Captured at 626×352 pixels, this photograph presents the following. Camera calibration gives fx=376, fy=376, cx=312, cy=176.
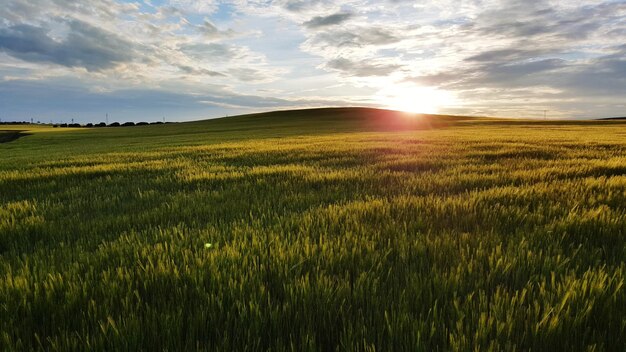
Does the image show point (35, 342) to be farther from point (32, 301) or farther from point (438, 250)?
point (438, 250)

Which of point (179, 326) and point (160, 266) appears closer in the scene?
point (179, 326)

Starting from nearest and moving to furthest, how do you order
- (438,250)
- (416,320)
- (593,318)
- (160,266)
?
(416,320), (593,318), (160,266), (438,250)

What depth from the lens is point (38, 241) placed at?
12.0 ft

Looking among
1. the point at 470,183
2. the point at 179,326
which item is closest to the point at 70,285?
the point at 179,326

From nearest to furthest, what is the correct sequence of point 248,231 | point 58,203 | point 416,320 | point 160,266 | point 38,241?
1. point 416,320
2. point 160,266
3. point 248,231
4. point 38,241
5. point 58,203

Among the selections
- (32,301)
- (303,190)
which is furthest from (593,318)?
(303,190)

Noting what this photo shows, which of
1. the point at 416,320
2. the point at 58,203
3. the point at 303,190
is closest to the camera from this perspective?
the point at 416,320

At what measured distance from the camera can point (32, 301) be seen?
84.0 inches

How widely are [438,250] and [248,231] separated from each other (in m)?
1.60

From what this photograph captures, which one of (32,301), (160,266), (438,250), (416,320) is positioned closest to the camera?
(416,320)

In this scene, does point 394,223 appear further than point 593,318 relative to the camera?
Yes

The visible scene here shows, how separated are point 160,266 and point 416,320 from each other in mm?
1634

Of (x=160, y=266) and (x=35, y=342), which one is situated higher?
(x=160, y=266)

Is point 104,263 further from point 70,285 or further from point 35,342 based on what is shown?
point 35,342
